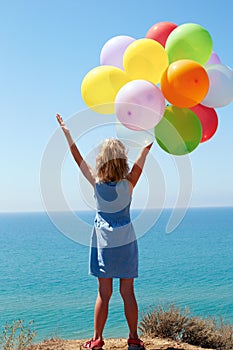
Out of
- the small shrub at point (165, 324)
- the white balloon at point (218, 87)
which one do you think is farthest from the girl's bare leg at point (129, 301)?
the white balloon at point (218, 87)

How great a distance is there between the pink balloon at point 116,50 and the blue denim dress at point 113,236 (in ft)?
3.95

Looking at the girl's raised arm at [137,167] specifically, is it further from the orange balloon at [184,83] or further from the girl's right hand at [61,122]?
the girl's right hand at [61,122]

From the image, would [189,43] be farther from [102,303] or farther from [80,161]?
[102,303]

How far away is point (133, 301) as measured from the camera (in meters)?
3.62

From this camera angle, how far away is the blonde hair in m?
3.59

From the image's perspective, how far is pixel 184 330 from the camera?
4.48 m

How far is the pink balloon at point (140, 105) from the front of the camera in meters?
3.53

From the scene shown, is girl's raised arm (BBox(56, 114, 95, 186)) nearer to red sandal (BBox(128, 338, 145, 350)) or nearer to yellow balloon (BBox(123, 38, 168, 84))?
yellow balloon (BBox(123, 38, 168, 84))

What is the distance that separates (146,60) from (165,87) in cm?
28

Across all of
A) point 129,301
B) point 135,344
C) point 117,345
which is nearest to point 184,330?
point 117,345

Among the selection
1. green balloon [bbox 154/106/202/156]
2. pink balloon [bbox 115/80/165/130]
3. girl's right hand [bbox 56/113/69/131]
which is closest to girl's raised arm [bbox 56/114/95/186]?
girl's right hand [bbox 56/113/69/131]

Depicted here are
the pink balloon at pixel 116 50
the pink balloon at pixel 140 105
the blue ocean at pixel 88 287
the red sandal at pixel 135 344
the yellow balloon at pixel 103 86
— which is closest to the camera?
the pink balloon at pixel 140 105

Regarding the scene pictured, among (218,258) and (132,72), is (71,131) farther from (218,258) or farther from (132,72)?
(218,258)

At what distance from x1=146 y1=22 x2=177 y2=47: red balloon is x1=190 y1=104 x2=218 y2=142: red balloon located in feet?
2.28
